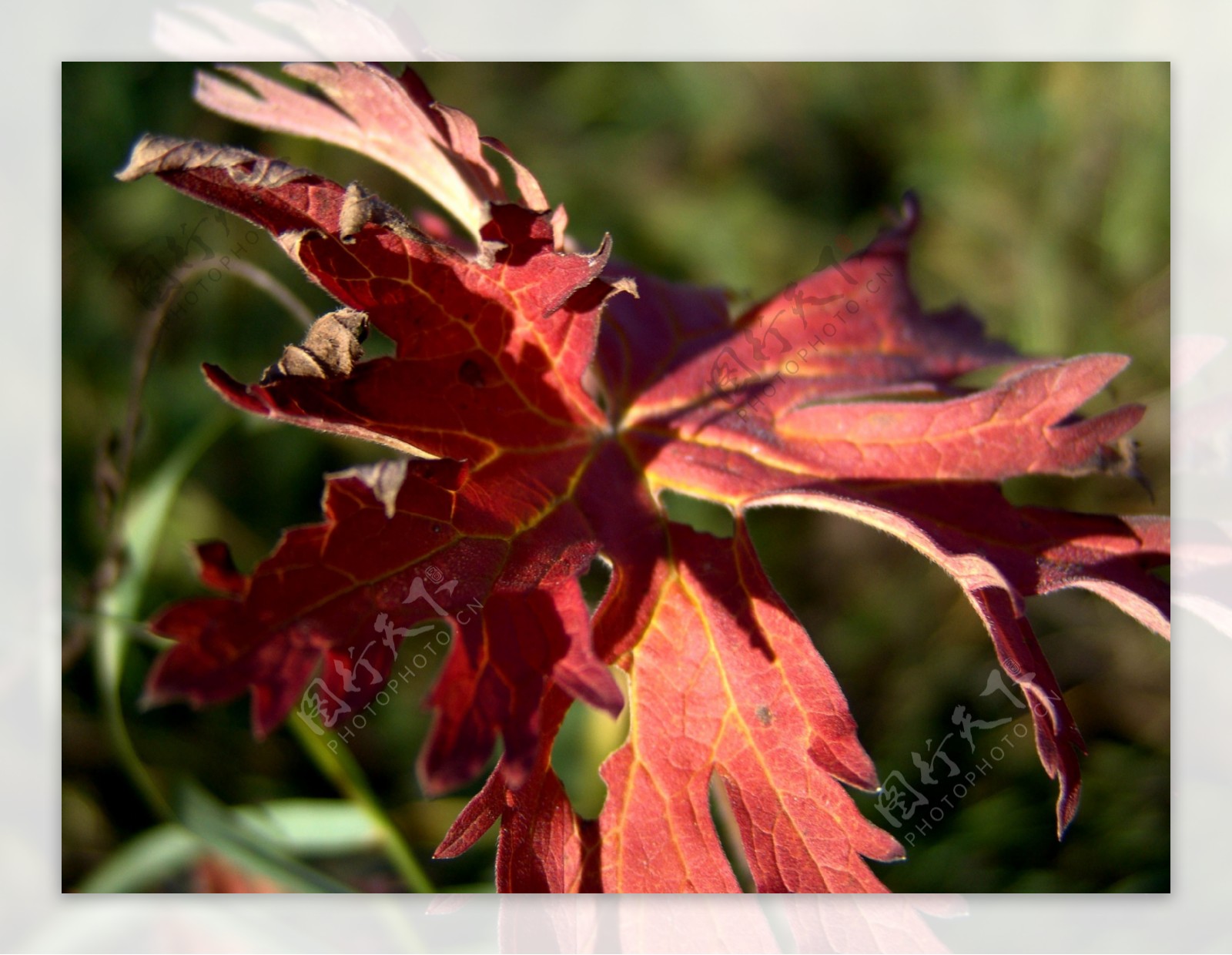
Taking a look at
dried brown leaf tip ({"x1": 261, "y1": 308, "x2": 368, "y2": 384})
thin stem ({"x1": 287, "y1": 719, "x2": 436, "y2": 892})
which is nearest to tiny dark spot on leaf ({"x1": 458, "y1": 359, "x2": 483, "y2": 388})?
dried brown leaf tip ({"x1": 261, "y1": 308, "x2": 368, "y2": 384})

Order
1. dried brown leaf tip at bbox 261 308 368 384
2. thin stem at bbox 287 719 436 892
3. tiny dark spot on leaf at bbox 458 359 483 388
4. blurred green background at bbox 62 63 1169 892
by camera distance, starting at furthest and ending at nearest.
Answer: blurred green background at bbox 62 63 1169 892, thin stem at bbox 287 719 436 892, tiny dark spot on leaf at bbox 458 359 483 388, dried brown leaf tip at bbox 261 308 368 384

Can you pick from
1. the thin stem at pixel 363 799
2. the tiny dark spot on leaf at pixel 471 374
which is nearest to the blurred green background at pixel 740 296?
the thin stem at pixel 363 799

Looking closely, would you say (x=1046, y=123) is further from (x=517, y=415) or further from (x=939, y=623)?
(x=517, y=415)

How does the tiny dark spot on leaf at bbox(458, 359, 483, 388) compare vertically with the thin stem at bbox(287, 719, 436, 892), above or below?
above

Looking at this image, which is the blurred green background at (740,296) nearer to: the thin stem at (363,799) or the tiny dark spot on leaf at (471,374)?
the thin stem at (363,799)

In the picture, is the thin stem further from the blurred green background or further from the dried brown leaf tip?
the dried brown leaf tip

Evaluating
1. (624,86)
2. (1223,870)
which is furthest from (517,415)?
(624,86)

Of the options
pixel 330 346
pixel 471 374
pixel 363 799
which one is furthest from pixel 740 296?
pixel 363 799

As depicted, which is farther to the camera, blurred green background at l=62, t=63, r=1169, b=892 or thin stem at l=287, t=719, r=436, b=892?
blurred green background at l=62, t=63, r=1169, b=892

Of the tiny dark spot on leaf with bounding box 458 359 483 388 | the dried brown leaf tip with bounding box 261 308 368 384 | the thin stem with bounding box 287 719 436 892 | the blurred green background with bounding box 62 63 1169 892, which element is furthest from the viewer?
the blurred green background with bounding box 62 63 1169 892
